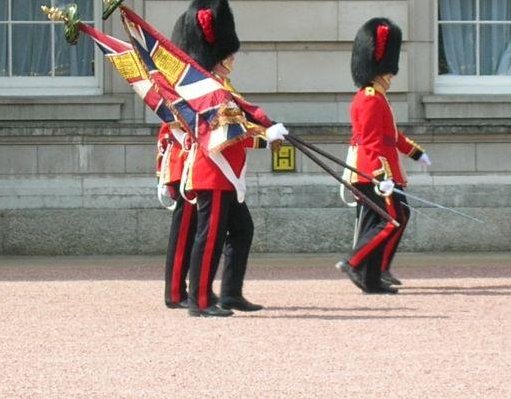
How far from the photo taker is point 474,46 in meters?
15.3

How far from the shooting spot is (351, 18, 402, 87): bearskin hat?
38.0ft

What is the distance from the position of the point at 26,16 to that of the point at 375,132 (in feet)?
15.3

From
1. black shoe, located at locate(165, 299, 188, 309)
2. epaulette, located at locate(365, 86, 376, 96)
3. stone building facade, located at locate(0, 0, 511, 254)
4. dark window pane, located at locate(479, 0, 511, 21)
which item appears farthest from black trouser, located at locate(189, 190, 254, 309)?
dark window pane, located at locate(479, 0, 511, 21)

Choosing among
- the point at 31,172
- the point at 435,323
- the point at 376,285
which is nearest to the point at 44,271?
the point at 31,172

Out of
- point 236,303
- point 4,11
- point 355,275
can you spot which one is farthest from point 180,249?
point 4,11

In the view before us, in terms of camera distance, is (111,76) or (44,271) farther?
(111,76)

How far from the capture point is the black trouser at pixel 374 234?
1130 cm

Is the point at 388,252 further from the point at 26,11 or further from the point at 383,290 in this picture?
the point at 26,11

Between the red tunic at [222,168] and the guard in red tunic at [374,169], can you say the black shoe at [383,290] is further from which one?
the red tunic at [222,168]

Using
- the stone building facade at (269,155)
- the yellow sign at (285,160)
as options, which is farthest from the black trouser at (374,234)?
the yellow sign at (285,160)

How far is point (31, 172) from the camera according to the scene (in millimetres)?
14609

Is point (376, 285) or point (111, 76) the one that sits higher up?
point (111, 76)

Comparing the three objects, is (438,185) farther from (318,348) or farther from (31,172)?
(318,348)


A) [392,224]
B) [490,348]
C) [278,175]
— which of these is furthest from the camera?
[278,175]
